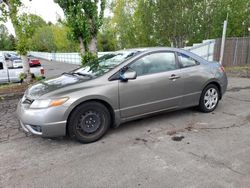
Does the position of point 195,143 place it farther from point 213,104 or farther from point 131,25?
point 131,25

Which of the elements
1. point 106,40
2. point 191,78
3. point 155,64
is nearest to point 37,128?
point 155,64

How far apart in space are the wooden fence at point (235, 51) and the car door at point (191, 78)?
343 inches

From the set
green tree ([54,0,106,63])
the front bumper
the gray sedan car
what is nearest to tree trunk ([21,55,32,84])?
green tree ([54,0,106,63])

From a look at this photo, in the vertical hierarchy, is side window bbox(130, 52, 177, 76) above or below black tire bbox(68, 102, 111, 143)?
above

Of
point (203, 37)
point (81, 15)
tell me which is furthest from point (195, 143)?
point (203, 37)

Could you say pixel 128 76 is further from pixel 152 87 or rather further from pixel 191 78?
pixel 191 78

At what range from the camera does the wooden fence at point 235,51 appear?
1236 centimetres

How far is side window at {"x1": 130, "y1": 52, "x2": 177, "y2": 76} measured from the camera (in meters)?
3.97

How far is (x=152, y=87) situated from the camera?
13.1ft

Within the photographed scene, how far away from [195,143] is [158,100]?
1.06 m

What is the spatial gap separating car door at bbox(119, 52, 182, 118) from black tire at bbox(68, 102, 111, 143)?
362mm

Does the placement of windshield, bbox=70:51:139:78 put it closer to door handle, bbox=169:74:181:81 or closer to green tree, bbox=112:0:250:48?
door handle, bbox=169:74:181:81

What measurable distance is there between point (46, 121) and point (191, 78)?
2863 millimetres

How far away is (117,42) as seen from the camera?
95.8 feet
